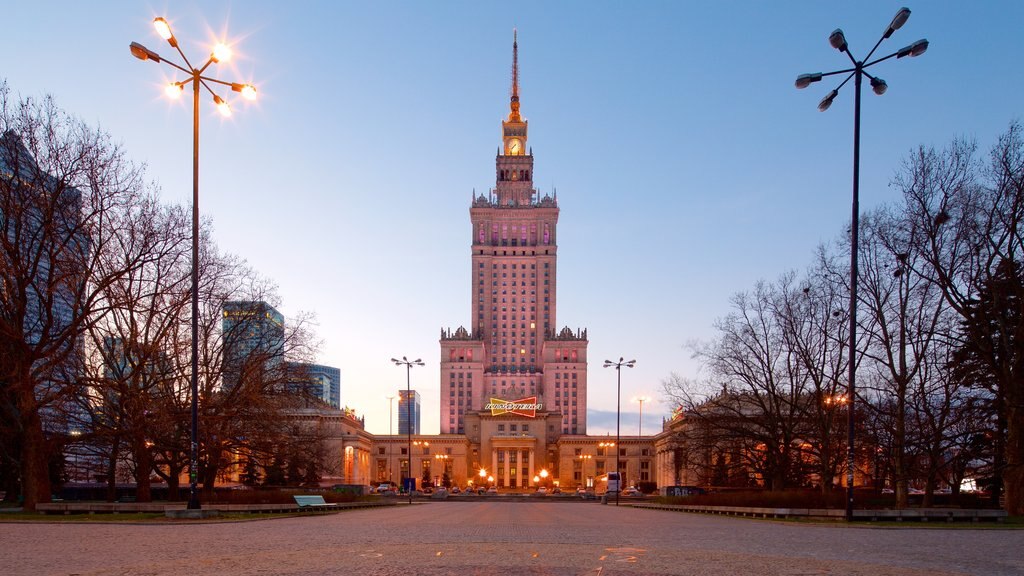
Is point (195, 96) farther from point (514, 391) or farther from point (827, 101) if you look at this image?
point (514, 391)

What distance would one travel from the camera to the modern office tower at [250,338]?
44.6 metres

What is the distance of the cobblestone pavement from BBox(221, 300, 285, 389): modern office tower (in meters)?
22.2

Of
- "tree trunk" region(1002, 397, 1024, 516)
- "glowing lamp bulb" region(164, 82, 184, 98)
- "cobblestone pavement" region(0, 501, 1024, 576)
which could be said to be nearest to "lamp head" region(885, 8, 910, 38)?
"cobblestone pavement" region(0, 501, 1024, 576)

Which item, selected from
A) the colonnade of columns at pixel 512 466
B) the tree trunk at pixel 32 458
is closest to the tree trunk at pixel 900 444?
the tree trunk at pixel 32 458

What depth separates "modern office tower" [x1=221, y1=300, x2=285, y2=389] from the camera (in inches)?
1754

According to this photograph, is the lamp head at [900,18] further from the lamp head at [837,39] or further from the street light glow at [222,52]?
the street light glow at [222,52]

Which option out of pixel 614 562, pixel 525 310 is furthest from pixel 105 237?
pixel 525 310

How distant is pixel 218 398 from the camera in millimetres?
44250

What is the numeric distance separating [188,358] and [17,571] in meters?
33.2

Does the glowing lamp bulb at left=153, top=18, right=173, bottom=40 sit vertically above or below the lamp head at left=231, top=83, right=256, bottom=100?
above

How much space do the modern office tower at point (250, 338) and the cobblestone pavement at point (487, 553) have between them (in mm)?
22219

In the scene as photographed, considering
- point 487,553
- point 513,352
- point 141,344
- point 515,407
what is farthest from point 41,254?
point 513,352

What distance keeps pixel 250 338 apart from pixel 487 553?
36.1m

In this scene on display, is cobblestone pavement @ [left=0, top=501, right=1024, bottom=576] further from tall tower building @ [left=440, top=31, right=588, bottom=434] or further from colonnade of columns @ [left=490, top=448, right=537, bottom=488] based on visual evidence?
tall tower building @ [left=440, top=31, right=588, bottom=434]
